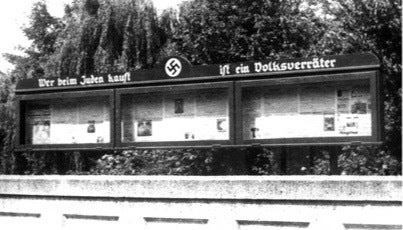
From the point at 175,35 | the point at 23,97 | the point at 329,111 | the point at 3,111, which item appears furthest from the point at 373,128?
the point at 3,111

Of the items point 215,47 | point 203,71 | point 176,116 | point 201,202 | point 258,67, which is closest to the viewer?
point 201,202

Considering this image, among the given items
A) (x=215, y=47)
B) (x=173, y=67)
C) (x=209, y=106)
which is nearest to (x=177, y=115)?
(x=209, y=106)

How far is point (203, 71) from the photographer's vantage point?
7242 millimetres

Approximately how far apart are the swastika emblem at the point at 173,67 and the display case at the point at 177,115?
16cm

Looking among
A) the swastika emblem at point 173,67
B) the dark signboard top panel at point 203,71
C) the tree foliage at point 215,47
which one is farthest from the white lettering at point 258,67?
the tree foliage at point 215,47

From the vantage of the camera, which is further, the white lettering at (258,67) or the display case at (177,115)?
the display case at (177,115)

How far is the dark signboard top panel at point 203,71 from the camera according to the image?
22.0ft

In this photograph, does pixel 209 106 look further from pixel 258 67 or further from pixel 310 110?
pixel 310 110

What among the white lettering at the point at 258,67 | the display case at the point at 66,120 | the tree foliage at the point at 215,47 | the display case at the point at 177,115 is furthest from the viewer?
the tree foliage at the point at 215,47

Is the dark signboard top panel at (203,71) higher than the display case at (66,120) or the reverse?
higher

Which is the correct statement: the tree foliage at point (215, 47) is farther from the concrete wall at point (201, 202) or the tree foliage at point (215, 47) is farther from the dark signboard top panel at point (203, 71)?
the concrete wall at point (201, 202)

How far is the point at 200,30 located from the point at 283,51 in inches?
67.2

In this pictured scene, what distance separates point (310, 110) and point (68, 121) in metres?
3.00

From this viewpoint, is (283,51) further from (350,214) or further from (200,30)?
(350,214)
